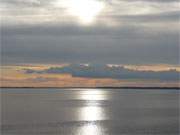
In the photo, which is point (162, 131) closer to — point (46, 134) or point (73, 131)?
point (73, 131)

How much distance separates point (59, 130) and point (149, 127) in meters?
16.1

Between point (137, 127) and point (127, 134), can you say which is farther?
point (137, 127)

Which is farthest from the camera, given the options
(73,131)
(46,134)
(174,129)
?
(174,129)

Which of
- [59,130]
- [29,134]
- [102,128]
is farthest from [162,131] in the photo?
[29,134]

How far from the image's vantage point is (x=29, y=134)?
62.6 m

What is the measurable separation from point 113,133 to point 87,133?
4191 mm

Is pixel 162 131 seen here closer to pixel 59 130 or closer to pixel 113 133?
pixel 113 133

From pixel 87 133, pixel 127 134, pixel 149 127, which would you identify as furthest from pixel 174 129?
pixel 87 133

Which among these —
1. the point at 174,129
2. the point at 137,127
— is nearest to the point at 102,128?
the point at 137,127

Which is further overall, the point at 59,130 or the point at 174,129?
the point at 174,129

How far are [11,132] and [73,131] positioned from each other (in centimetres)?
918

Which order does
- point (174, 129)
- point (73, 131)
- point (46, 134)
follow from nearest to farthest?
point (46, 134) < point (73, 131) < point (174, 129)

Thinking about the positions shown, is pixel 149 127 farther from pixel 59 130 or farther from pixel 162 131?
pixel 59 130

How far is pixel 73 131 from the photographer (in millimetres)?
67375
